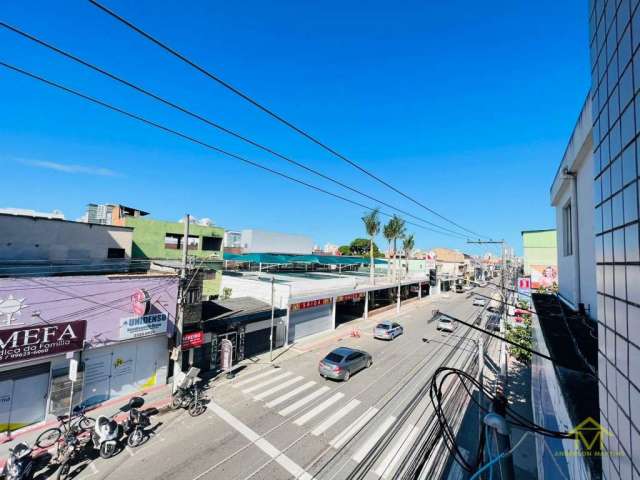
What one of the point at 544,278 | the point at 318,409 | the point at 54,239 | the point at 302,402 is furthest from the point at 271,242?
the point at 544,278

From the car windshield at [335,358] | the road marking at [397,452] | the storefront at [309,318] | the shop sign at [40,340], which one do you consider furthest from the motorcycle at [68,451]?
the storefront at [309,318]

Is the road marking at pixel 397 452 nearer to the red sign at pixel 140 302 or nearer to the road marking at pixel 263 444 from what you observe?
the road marking at pixel 263 444

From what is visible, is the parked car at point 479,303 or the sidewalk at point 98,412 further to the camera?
the parked car at point 479,303

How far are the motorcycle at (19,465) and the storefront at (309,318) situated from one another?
1492 cm

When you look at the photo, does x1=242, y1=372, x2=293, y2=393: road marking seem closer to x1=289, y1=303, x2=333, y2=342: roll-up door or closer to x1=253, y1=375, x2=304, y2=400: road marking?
x1=253, y1=375, x2=304, y2=400: road marking

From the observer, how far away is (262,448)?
1002 centimetres

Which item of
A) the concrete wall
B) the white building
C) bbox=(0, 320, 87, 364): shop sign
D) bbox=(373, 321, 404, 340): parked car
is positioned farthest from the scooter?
the white building

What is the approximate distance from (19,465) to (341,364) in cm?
1246

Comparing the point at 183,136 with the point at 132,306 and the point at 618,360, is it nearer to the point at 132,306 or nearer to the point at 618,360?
the point at 132,306

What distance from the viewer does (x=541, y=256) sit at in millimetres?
41938

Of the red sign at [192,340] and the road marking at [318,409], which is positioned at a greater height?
the red sign at [192,340]

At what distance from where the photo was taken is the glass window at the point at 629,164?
3.68m

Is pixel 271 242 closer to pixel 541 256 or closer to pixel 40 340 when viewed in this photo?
pixel 40 340

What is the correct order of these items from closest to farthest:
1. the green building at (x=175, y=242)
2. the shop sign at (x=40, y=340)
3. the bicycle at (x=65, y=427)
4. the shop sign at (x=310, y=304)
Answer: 1. the bicycle at (x=65, y=427)
2. the shop sign at (x=40, y=340)
3. the shop sign at (x=310, y=304)
4. the green building at (x=175, y=242)
